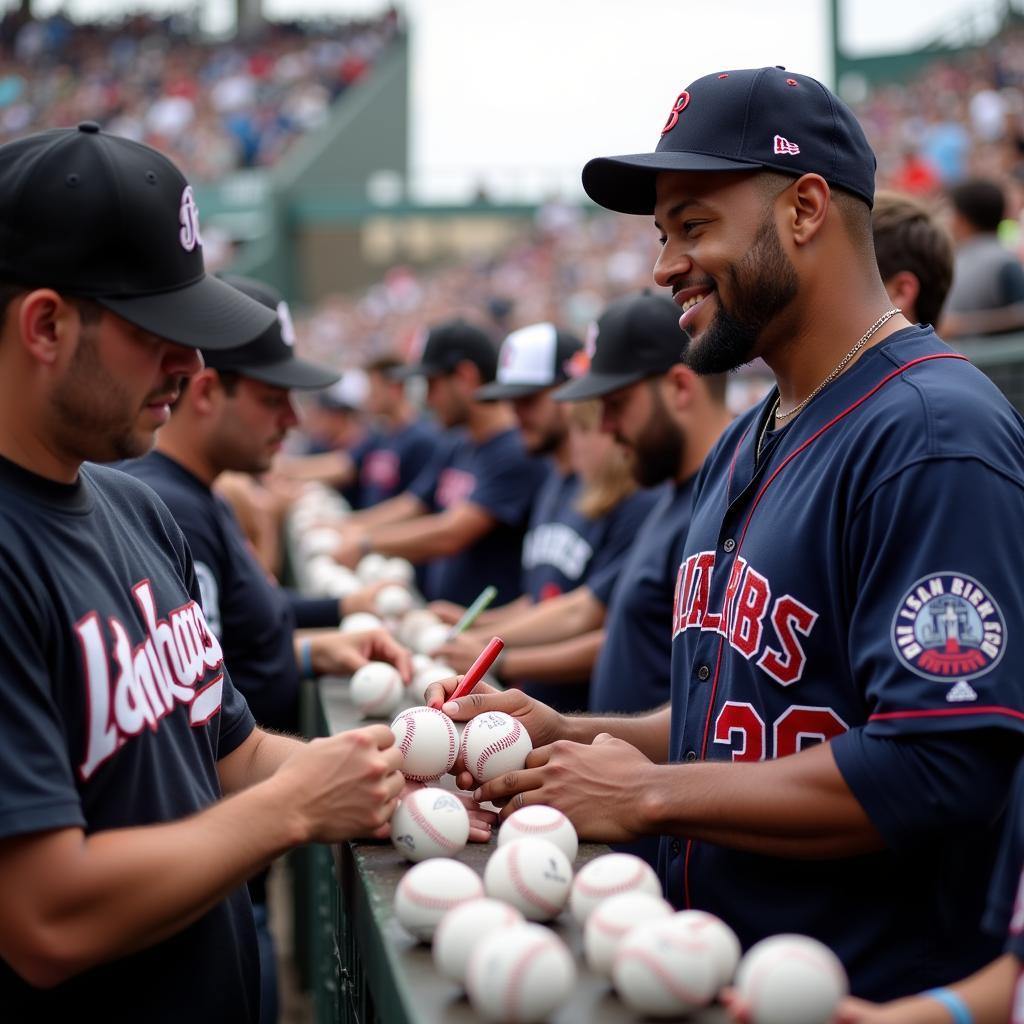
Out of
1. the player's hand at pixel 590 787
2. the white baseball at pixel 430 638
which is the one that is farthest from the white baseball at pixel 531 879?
the white baseball at pixel 430 638

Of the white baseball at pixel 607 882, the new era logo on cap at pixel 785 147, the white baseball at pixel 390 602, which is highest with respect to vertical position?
the new era logo on cap at pixel 785 147

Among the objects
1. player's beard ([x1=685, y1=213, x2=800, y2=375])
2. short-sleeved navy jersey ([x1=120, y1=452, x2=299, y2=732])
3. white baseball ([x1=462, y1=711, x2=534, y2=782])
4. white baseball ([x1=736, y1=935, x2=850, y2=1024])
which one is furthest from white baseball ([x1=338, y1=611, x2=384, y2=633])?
white baseball ([x1=736, y1=935, x2=850, y2=1024])

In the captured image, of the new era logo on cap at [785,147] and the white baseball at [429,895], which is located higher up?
the new era logo on cap at [785,147]

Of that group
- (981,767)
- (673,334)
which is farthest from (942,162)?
(981,767)

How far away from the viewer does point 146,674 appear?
2012mm

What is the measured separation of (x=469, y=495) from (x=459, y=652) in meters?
2.66

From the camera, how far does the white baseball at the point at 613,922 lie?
1.67 meters

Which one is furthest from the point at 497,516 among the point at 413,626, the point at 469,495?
the point at 413,626

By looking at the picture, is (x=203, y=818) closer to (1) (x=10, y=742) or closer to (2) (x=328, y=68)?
(1) (x=10, y=742)

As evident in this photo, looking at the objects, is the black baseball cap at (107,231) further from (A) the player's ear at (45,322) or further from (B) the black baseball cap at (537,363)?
(B) the black baseball cap at (537,363)

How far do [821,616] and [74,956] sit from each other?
1.22 m

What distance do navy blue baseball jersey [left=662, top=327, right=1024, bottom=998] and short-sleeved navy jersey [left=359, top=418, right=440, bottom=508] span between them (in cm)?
745

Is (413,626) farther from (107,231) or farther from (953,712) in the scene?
(953,712)

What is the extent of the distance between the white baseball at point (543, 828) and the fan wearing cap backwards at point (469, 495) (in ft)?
13.2
